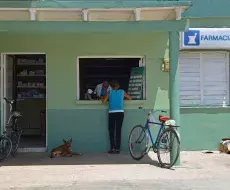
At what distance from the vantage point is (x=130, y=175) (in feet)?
31.2

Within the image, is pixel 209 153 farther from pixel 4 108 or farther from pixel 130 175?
pixel 4 108

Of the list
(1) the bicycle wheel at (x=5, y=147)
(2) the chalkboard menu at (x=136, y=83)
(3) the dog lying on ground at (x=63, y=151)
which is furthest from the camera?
(2) the chalkboard menu at (x=136, y=83)

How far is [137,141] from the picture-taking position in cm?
1148

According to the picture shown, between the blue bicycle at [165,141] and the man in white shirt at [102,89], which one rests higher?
the man in white shirt at [102,89]

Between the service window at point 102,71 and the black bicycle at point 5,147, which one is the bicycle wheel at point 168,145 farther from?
the black bicycle at point 5,147

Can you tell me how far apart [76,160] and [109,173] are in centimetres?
176

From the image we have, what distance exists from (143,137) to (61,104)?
2.49 metres

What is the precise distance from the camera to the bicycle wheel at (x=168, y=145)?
33.9 ft

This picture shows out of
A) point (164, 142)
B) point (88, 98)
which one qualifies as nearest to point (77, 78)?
point (88, 98)

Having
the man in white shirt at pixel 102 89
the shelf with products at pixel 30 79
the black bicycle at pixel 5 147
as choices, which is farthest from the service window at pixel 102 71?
the shelf with products at pixel 30 79

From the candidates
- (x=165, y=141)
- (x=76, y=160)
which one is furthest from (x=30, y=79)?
(x=165, y=141)

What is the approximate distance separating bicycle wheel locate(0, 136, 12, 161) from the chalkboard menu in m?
3.58

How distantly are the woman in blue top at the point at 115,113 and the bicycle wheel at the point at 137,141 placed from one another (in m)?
0.68

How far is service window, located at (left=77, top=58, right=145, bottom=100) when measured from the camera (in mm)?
12805
